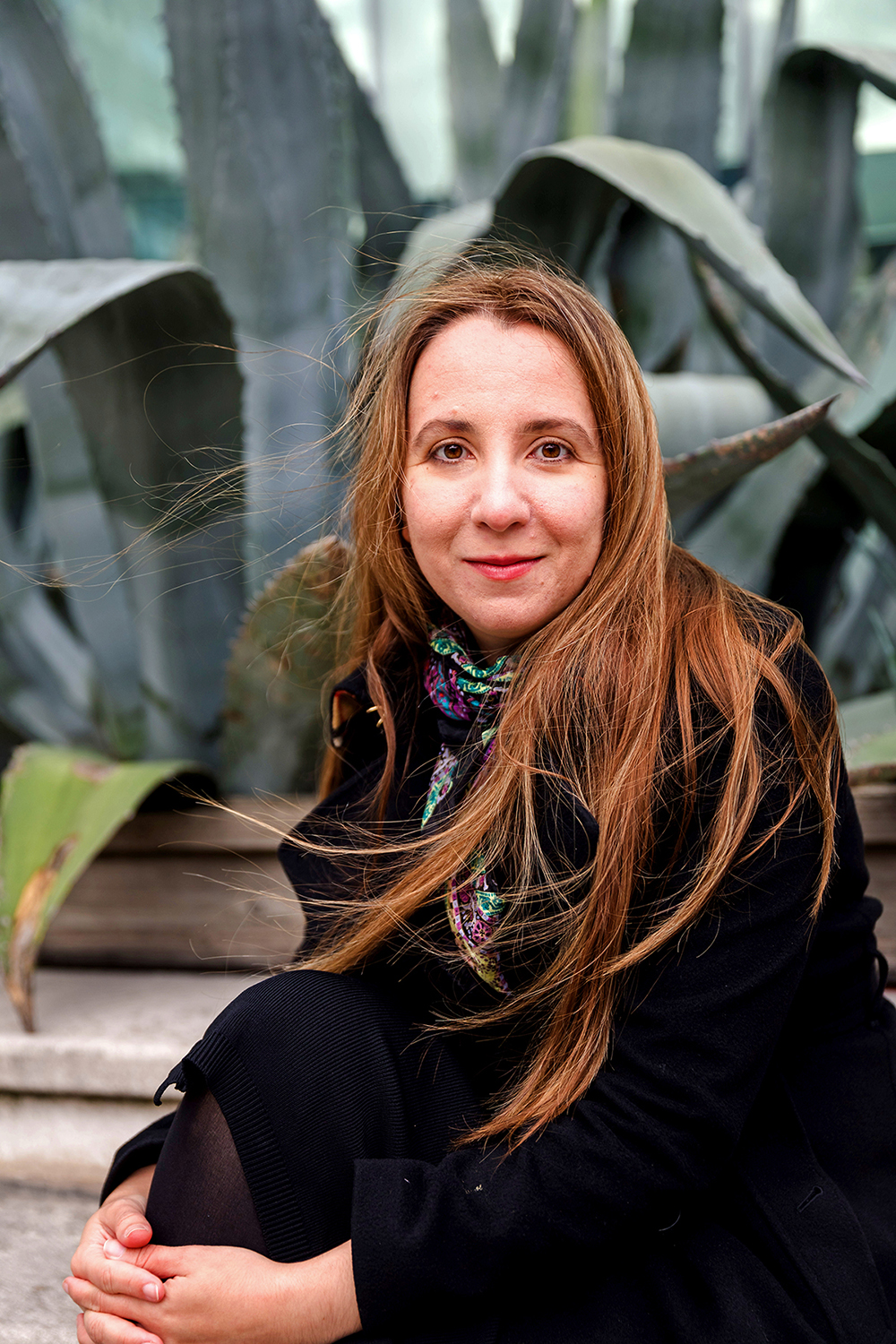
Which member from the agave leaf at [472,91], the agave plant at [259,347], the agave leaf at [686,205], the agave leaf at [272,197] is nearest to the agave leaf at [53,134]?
the agave plant at [259,347]

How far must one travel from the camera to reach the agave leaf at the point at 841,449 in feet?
3.35

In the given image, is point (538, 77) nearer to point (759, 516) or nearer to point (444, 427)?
point (759, 516)

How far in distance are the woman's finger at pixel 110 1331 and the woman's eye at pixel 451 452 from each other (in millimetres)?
568

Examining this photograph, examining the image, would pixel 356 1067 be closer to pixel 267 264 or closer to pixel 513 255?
pixel 513 255

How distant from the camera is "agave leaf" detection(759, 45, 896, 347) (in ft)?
4.35

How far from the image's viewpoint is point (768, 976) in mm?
563

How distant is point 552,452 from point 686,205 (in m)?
0.50

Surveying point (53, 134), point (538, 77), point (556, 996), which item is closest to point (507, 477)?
point (556, 996)

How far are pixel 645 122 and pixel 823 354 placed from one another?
69 cm

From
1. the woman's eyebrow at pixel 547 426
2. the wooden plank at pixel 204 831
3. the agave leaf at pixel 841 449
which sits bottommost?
the wooden plank at pixel 204 831

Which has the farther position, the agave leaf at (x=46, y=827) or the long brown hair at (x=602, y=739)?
the agave leaf at (x=46, y=827)

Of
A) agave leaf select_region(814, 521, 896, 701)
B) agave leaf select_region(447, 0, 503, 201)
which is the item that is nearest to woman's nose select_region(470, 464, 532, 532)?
agave leaf select_region(814, 521, 896, 701)

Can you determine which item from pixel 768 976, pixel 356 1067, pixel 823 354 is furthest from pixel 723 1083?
pixel 823 354

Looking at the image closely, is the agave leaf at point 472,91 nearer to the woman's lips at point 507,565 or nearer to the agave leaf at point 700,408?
the agave leaf at point 700,408
